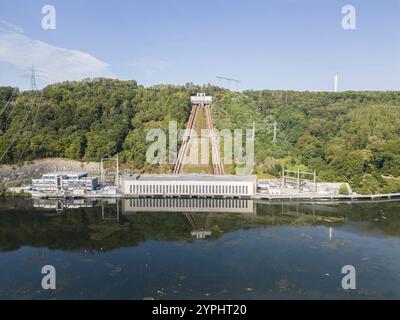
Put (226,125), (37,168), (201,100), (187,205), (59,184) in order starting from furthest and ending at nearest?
(201,100), (226,125), (37,168), (59,184), (187,205)

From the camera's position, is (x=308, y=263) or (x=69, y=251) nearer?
(x=308, y=263)

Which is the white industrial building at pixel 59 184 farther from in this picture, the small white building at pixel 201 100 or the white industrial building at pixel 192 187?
the small white building at pixel 201 100

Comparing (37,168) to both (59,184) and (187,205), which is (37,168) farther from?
(187,205)

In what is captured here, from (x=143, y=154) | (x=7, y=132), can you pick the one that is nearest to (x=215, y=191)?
(x=143, y=154)

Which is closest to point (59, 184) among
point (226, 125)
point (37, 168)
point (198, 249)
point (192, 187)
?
point (37, 168)

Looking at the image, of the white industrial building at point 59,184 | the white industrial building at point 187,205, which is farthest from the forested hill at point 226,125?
the white industrial building at point 187,205

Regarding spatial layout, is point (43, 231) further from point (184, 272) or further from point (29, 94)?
point (29, 94)

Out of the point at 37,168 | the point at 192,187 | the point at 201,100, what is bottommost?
the point at 192,187
